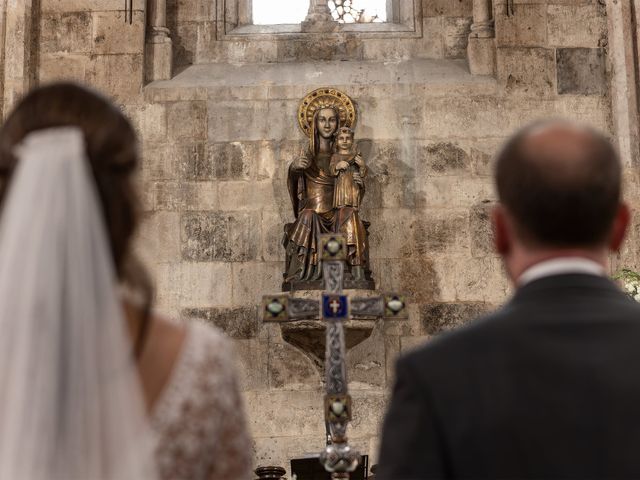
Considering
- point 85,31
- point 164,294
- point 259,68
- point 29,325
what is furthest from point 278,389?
point 29,325

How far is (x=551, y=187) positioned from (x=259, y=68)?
8.02 m

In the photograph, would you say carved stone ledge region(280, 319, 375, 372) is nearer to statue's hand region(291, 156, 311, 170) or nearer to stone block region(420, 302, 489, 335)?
stone block region(420, 302, 489, 335)

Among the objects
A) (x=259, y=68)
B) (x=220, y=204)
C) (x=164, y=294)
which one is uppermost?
(x=259, y=68)

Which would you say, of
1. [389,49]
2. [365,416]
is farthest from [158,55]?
[365,416]

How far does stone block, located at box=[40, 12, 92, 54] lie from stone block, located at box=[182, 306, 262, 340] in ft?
8.72

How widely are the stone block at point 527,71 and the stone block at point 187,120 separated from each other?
2691 mm

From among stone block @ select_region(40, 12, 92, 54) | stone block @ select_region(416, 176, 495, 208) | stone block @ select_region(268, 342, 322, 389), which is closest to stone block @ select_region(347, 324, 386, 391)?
stone block @ select_region(268, 342, 322, 389)

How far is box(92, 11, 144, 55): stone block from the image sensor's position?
30.8ft

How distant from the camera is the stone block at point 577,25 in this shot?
9.42 m

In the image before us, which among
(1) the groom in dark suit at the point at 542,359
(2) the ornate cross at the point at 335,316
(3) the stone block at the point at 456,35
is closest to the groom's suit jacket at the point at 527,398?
(1) the groom in dark suit at the point at 542,359

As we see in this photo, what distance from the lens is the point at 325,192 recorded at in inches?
335

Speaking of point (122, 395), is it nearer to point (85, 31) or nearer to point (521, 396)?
point (521, 396)

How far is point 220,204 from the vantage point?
898 centimetres

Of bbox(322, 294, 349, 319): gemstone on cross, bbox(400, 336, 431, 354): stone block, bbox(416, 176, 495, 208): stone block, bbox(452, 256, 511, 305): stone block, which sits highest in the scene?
bbox(416, 176, 495, 208): stone block
